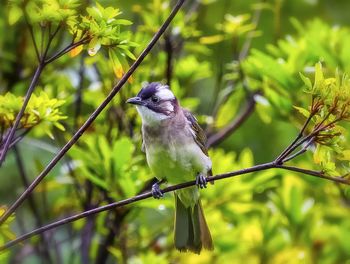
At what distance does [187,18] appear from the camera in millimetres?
3941

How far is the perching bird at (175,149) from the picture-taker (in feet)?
10.8

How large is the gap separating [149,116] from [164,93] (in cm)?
13

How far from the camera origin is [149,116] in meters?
3.38

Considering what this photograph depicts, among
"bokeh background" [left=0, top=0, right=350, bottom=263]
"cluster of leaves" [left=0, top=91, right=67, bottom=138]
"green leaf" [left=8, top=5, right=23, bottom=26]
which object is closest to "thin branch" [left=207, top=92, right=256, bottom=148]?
"bokeh background" [left=0, top=0, right=350, bottom=263]

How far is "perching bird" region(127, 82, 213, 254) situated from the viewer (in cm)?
330

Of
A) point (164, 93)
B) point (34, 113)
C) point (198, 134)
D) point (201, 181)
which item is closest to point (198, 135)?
point (198, 134)

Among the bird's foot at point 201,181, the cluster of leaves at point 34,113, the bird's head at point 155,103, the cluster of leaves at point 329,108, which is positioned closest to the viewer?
the cluster of leaves at point 329,108

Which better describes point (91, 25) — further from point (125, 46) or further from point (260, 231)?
point (260, 231)

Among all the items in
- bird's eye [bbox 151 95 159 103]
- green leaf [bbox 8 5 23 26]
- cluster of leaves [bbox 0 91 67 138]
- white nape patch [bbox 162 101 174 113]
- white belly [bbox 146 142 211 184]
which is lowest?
cluster of leaves [bbox 0 91 67 138]

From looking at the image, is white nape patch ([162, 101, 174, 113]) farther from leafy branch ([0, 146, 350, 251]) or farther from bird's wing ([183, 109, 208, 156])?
leafy branch ([0, 146, 350, 251])

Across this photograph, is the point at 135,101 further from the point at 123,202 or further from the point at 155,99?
the point at 123,202

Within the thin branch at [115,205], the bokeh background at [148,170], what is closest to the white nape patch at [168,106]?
the bokeh background at [148,170]

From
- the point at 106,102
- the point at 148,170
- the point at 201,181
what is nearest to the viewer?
the point at 106,102

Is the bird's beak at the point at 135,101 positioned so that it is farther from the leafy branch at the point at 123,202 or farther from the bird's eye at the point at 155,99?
the leafy branch at the point at 123,202
